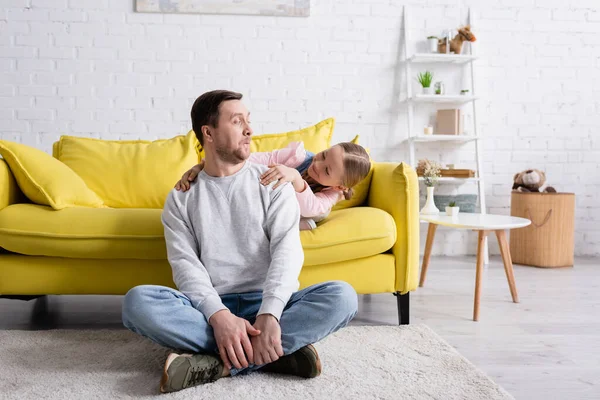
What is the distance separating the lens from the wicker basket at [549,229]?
3.70m

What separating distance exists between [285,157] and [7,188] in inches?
42.9

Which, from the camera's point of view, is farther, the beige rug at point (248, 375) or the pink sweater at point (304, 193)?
the pink sweater at point (304, 193)

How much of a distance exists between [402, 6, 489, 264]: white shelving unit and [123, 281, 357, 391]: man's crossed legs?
2.39m

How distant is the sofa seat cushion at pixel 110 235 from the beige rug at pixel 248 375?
305mm

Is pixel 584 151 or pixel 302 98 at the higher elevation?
pixel 302 98

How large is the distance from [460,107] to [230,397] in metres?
3.26

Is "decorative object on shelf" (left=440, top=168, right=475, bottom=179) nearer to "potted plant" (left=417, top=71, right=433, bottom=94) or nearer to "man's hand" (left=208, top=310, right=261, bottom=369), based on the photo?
"potted plant" (left=417, top=71, right=433, bottom=94)

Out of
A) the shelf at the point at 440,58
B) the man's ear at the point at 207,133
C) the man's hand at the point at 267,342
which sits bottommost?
the man's hand at the point at 267,342

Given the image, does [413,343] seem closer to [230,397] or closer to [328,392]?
[328,392]

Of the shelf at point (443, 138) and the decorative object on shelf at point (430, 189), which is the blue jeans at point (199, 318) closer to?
the decorative object on shelf at point (430, 189)

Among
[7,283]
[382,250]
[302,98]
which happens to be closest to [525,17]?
[302,98]

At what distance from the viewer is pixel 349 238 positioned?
207 cm

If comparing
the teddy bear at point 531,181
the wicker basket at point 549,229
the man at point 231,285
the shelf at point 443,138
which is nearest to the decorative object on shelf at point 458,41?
the shelf at point 443,138

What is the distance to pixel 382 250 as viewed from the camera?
2.12 metres
